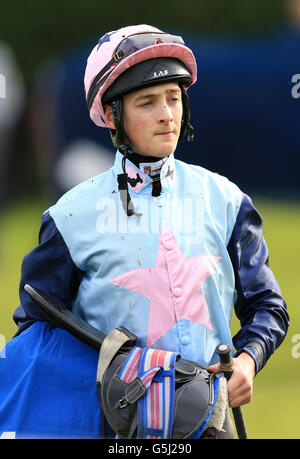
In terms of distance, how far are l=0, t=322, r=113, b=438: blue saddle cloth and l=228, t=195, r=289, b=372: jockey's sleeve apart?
1.83 feet

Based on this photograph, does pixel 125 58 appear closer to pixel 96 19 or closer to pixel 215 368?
pixel 215 368

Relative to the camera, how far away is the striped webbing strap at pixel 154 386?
3143 millimetres

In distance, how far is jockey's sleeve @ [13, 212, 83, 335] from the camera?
347 centimetres

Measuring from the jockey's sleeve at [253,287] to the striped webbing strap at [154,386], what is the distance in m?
0.34

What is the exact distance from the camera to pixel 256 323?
3416 millimetres

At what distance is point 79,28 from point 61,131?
6014mm

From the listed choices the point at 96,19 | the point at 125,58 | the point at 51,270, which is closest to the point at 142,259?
the point at 51,270

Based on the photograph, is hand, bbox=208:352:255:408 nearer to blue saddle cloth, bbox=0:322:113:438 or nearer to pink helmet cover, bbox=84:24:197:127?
blue saddle cloth, bbox=0:322:113:438

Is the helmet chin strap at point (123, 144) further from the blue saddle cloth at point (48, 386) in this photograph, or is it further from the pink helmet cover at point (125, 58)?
the blue saddle cloth at point (48, 386)

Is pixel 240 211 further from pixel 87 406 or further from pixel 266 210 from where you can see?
pixel 266 210

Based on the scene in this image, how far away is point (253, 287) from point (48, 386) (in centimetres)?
81

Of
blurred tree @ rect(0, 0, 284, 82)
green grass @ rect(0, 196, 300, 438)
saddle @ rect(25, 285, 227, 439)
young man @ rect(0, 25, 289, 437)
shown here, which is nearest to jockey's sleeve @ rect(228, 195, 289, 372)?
young man @ rect(0, 25, 289, 437)

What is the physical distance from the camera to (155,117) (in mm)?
3404

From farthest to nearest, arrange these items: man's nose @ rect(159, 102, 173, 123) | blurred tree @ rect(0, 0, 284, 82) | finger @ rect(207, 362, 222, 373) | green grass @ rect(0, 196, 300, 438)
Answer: blurred tree @ rect(0, 0, 284, 82), green grass @ rect(0, 196, 300, 438), man's nose @ rect(159, 102, 173, 123), finger @ rect(207, 362, 222, 373)
